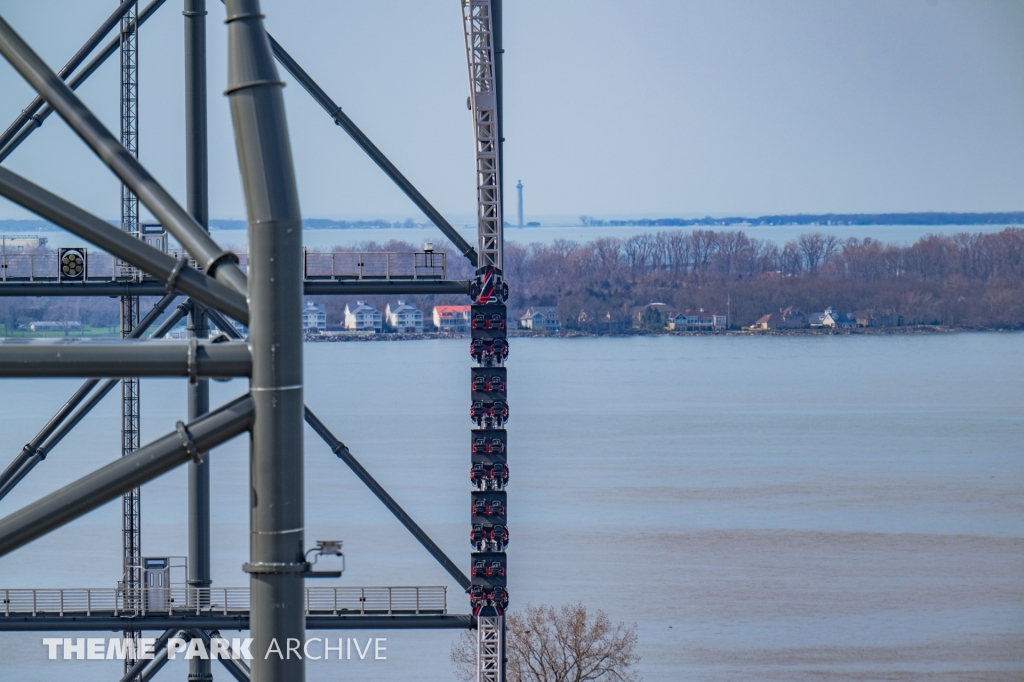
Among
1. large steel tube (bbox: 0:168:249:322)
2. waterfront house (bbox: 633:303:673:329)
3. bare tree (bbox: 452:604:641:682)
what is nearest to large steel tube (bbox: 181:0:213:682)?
bare tree (bbox: 452:604:641:682)

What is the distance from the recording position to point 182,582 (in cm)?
2847

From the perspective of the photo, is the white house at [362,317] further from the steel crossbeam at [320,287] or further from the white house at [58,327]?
the steel crossbeam at [320,287]

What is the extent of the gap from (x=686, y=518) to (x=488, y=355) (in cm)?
4967

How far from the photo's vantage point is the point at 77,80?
29.1 m

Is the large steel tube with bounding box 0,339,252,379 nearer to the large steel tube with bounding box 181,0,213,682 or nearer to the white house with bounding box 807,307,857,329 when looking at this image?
the large steel tube with bounding box 181,0,213,682

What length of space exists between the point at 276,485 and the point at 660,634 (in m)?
51.9

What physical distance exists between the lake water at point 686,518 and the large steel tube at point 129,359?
44935mm

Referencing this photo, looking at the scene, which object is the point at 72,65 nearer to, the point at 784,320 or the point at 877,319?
the point at 784,320

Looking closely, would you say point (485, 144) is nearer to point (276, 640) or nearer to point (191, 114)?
point (191, 114)

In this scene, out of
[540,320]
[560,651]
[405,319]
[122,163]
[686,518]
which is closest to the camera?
[122,163]

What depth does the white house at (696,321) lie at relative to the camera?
17750 cm

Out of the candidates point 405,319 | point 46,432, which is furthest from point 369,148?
point 405,319

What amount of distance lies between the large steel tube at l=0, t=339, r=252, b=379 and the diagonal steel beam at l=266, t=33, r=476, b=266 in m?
18.9

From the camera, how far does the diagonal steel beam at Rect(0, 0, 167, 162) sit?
28031 mm
